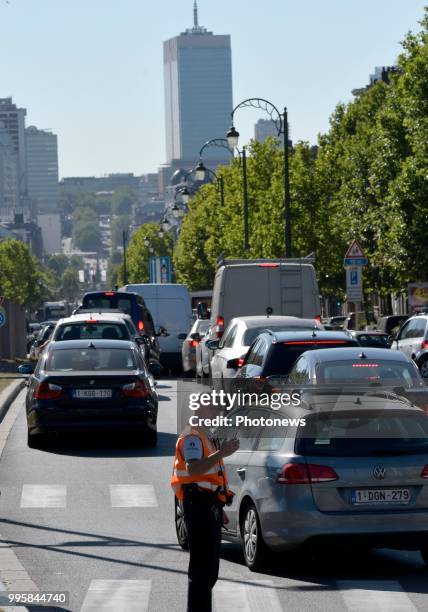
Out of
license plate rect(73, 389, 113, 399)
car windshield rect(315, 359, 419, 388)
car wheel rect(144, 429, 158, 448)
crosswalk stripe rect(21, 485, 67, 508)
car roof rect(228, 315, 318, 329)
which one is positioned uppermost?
car windshield rect(315, 359, 419, 388)

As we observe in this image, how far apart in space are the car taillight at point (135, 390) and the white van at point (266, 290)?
11.5 metres

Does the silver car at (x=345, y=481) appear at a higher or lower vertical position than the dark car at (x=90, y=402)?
higher

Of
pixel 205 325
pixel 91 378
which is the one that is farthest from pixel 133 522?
pixel 205 325

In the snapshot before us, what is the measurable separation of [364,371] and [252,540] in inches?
167

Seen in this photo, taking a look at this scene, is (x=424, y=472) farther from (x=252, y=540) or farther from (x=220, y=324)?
(x=220, y=324)

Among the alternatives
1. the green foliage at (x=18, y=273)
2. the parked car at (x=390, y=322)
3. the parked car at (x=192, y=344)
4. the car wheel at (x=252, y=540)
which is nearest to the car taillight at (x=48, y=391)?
the car wheel at (x=252, y=540)

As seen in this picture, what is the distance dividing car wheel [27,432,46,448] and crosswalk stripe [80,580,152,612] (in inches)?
407

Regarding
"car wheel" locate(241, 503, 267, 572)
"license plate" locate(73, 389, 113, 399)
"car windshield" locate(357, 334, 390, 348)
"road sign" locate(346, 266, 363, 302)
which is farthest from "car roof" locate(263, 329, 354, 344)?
"road sign" locate(346, 266, 363, 302)

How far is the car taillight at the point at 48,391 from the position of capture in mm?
21297

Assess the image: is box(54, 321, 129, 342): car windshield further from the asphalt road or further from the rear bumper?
the rear bumper

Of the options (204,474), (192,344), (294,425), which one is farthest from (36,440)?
(192,344)

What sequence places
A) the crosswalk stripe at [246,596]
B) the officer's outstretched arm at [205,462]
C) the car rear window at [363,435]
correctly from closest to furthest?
the officer's outstretched arm at [205,462], the crosswalk stripe at [246,596], the car rear window at [363,435]

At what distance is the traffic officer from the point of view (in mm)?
9125

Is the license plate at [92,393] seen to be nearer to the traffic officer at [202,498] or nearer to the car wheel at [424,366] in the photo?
the traffic officer at [202,498]
